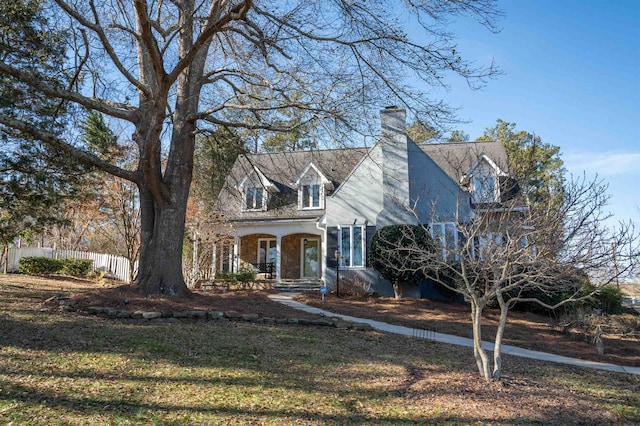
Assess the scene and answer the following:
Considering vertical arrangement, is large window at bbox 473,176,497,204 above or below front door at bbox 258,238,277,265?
above

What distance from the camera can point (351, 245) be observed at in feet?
61.9

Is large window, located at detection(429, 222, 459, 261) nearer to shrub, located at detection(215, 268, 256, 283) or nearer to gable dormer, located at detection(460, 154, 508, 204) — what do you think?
gable dormer, located at detection(460, 154, 508, 204)

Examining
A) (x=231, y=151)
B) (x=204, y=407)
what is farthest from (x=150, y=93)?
(x=204, y=407)

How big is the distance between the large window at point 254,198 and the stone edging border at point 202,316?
12.4 metres

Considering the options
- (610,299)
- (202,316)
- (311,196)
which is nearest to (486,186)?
(202,316)

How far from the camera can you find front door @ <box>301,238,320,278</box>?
890 inches

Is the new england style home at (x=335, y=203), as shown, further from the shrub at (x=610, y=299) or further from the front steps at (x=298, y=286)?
the shrub at (x=610, y=299)

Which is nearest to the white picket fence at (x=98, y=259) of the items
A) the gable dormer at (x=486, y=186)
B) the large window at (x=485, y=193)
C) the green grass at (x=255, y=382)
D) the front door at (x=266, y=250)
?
the front door at (x=266, y=250)

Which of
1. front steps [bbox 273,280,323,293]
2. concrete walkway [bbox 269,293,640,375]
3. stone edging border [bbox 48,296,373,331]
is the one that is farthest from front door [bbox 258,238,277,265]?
stone edging border [bbox 48,296,373,331]

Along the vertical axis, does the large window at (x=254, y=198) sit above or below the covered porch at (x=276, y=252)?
above

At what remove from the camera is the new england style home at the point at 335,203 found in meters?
18.1

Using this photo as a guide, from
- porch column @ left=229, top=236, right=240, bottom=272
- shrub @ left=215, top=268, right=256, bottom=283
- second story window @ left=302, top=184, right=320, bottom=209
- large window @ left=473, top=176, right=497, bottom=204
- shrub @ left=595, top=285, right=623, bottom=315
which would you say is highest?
second story window @ left=302, top=184, right=320, bottom=209

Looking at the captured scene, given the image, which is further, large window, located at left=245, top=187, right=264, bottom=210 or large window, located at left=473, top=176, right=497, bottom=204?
large window, located at left=245, top=187, right=264, bottom=210

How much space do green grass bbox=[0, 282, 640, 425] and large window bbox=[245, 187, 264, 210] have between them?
559 inches
